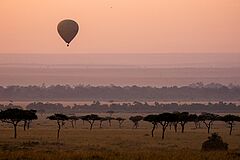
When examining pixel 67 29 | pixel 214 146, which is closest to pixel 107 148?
pixel 214 146

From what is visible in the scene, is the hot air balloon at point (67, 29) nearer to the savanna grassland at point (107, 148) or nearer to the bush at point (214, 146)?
the savanna grassland at point (107, 148)

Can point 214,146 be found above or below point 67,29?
below

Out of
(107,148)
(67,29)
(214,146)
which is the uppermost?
(67,29)

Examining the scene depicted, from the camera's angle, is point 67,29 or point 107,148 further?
point 67,29

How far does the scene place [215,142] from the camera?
51.3 metres

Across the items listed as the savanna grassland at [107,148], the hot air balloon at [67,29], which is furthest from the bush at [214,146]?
the hot air balloon at [67,29]

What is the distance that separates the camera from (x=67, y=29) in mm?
77438

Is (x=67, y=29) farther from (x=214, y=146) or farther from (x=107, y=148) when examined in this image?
(x=214, y=146)

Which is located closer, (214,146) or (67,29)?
(214,146)

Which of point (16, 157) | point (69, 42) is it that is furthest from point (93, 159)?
point (69, 42)

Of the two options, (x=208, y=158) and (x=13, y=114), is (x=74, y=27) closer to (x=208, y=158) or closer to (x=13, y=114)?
(x=13, y=114)

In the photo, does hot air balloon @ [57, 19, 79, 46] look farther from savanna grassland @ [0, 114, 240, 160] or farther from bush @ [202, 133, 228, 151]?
bush @ [202, 133, 228, 151]

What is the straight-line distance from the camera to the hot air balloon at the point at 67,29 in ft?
249

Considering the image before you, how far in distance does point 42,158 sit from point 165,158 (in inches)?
271
